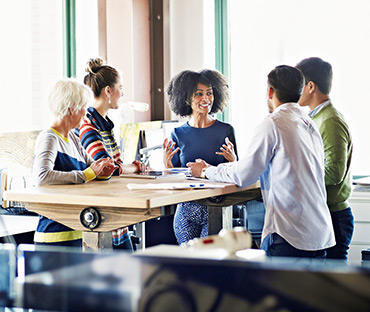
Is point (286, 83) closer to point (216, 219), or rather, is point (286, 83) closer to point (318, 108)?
point (318, 108)

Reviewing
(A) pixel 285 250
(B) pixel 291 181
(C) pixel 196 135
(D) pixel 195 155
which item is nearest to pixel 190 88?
(C) pixel 196 135

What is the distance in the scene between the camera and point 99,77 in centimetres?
338

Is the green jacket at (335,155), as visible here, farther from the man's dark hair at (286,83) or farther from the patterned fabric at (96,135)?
the patterned fabric at (96,135)

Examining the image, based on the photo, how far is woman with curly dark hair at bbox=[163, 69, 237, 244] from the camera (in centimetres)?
351

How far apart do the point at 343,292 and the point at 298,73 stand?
2048 millimetres

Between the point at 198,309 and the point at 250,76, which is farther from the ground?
the point at 250,76

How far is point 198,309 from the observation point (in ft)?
3.21

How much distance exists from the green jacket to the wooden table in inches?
27.1

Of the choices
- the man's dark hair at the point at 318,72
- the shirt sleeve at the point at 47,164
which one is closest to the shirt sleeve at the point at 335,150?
the man's dark hair at the point at 318,72

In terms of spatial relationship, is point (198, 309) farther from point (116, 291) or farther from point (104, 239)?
point (104, 239)

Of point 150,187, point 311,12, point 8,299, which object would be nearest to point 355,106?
point 311,12

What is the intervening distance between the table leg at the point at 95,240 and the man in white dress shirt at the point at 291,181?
691 mm

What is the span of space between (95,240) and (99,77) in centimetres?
104

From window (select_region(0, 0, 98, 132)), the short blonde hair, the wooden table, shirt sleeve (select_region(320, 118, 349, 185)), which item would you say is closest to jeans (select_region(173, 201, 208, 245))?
the wooden table
